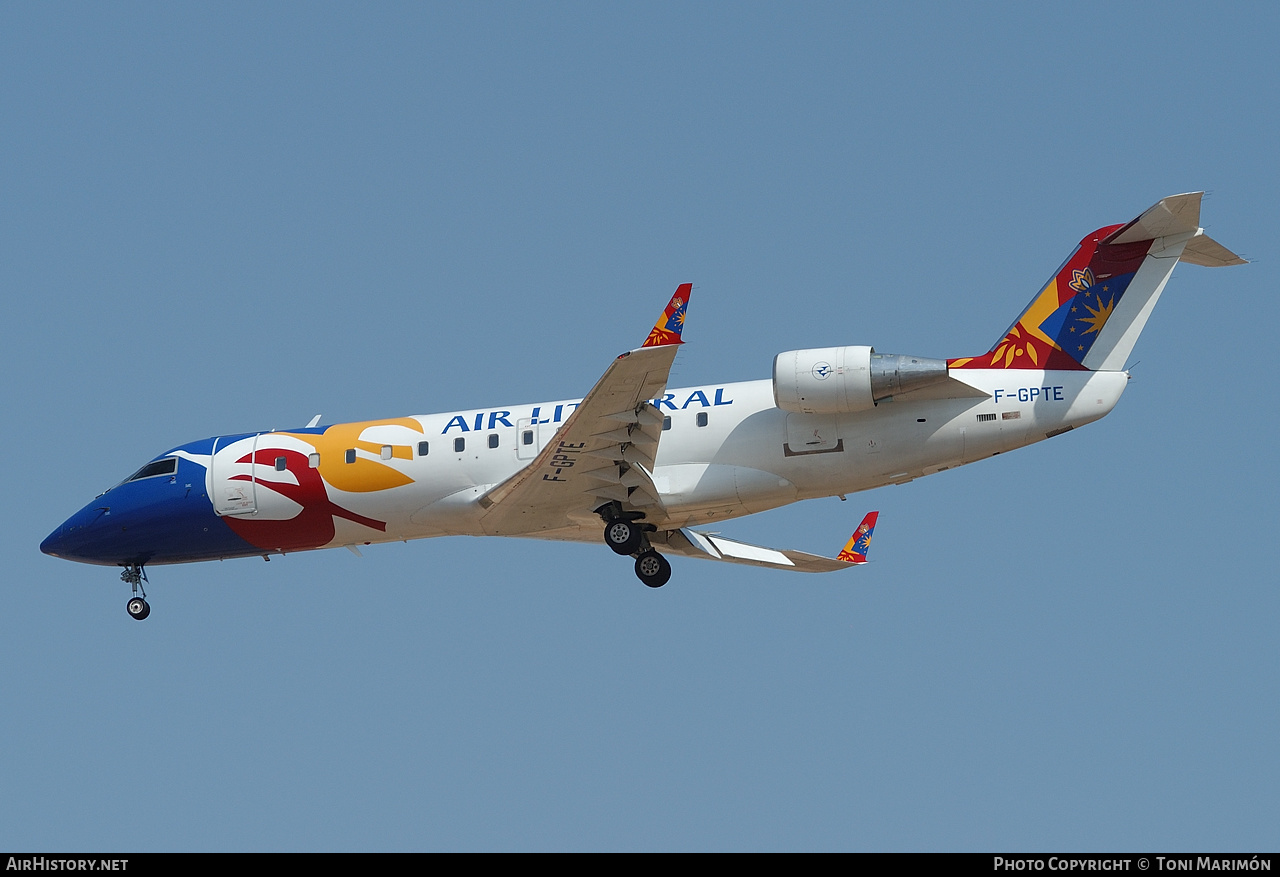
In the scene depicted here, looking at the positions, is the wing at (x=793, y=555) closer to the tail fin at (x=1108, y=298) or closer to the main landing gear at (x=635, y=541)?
the main landing gear at (x=635, y=541)

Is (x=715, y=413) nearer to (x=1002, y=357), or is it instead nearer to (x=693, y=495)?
(x=693, y=495)

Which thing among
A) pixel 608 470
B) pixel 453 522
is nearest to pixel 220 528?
pixel 453 522

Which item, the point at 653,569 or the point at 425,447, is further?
the point at 425,447

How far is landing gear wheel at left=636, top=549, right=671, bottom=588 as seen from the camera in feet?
88.2

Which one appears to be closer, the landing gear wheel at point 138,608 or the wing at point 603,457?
the wing at point 603,457

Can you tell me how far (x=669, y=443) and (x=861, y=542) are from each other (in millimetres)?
6481

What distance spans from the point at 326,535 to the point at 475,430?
3478 mm

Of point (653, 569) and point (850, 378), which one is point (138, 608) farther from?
point (850, 378)

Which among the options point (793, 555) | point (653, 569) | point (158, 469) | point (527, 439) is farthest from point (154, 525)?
point (793, 555)

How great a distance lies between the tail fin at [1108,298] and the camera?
82.9 ft

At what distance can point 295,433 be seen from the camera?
92.7 feet

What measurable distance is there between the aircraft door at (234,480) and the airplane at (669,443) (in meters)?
0.03

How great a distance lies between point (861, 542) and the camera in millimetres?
30703

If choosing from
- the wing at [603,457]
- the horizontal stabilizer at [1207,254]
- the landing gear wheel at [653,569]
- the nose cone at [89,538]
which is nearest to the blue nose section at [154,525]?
the nose cone at [89,538]
